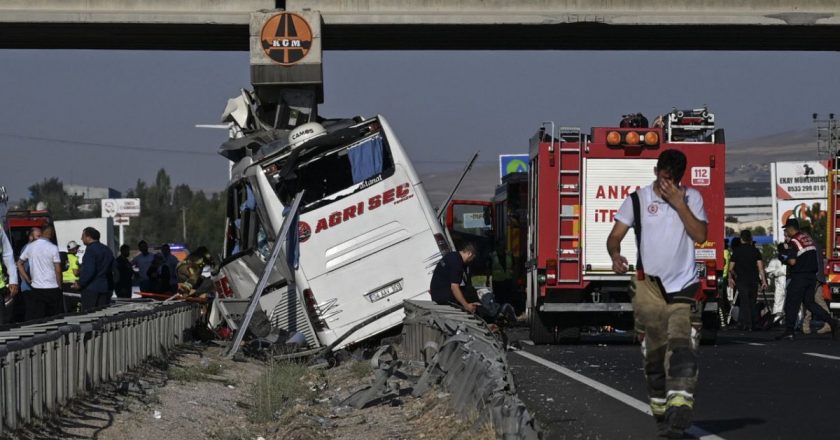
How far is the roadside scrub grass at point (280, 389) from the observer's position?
1500 cm

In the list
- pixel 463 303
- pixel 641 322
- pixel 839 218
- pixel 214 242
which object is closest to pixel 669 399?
pixel 641 322

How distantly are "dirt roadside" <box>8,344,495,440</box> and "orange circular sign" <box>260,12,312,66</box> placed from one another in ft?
42.7

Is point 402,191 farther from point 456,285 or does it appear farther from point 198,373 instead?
point 198,373

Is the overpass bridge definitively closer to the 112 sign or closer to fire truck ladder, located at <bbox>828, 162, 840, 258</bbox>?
fire truck ladder, located at <bbox>828, 162, 840, 258</bbox>

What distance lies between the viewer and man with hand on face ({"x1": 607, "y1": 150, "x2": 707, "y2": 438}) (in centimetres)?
981

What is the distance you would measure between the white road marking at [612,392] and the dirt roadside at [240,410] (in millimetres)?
1498

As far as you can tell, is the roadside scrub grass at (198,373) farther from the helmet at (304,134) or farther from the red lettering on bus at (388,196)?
the helmet at (304,134)

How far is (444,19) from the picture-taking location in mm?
30703

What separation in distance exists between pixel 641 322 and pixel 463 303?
7.61 m

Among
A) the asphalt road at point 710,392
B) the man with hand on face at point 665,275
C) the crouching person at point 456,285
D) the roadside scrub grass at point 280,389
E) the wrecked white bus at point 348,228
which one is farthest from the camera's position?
the wrecked white bus at point 348,228

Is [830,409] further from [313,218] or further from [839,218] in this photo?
[839,218]

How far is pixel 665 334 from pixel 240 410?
6.69 m

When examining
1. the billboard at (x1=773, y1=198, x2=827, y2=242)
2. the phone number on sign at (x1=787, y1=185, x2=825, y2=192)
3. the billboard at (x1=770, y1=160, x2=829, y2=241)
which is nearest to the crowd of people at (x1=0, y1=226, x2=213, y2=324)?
the billboard at (x1=773, y1=198, x2=827, y2=242)

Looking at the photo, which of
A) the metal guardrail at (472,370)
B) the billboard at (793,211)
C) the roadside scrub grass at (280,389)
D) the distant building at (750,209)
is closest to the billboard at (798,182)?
the billboard at (793,211)
